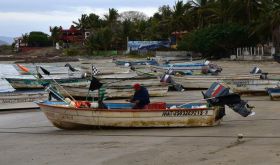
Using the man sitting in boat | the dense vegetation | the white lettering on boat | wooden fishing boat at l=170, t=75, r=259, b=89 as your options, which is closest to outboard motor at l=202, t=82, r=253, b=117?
the white lettering on boat

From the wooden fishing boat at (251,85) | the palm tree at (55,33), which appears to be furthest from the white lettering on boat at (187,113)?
the palm tree at (55,33)

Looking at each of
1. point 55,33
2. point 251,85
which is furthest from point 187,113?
point 55,33

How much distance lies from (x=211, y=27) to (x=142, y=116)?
58450 millimetres

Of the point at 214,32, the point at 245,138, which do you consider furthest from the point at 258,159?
the point at 214,32

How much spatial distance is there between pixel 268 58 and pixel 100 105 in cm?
4843

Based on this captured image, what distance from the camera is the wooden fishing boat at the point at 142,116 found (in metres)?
16.1

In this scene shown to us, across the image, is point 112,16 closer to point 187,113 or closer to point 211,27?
point 211,27

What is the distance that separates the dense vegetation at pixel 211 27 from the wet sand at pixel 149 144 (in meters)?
46.4

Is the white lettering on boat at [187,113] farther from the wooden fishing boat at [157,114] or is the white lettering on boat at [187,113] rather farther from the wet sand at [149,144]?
the wet sand at [149,144]

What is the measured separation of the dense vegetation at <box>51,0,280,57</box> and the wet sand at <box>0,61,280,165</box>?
152 feet

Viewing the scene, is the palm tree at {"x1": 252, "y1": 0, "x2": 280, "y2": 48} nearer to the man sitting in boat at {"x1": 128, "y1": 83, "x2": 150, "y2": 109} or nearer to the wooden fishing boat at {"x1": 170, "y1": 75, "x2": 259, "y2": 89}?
the wooden fishing boat at {"x1": 170, "y1": 75, "x2": 259, "y2": 89}

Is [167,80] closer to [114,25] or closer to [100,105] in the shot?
[100,105]

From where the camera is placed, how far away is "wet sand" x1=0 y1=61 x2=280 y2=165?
1165cm

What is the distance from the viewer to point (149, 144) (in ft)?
45.2
